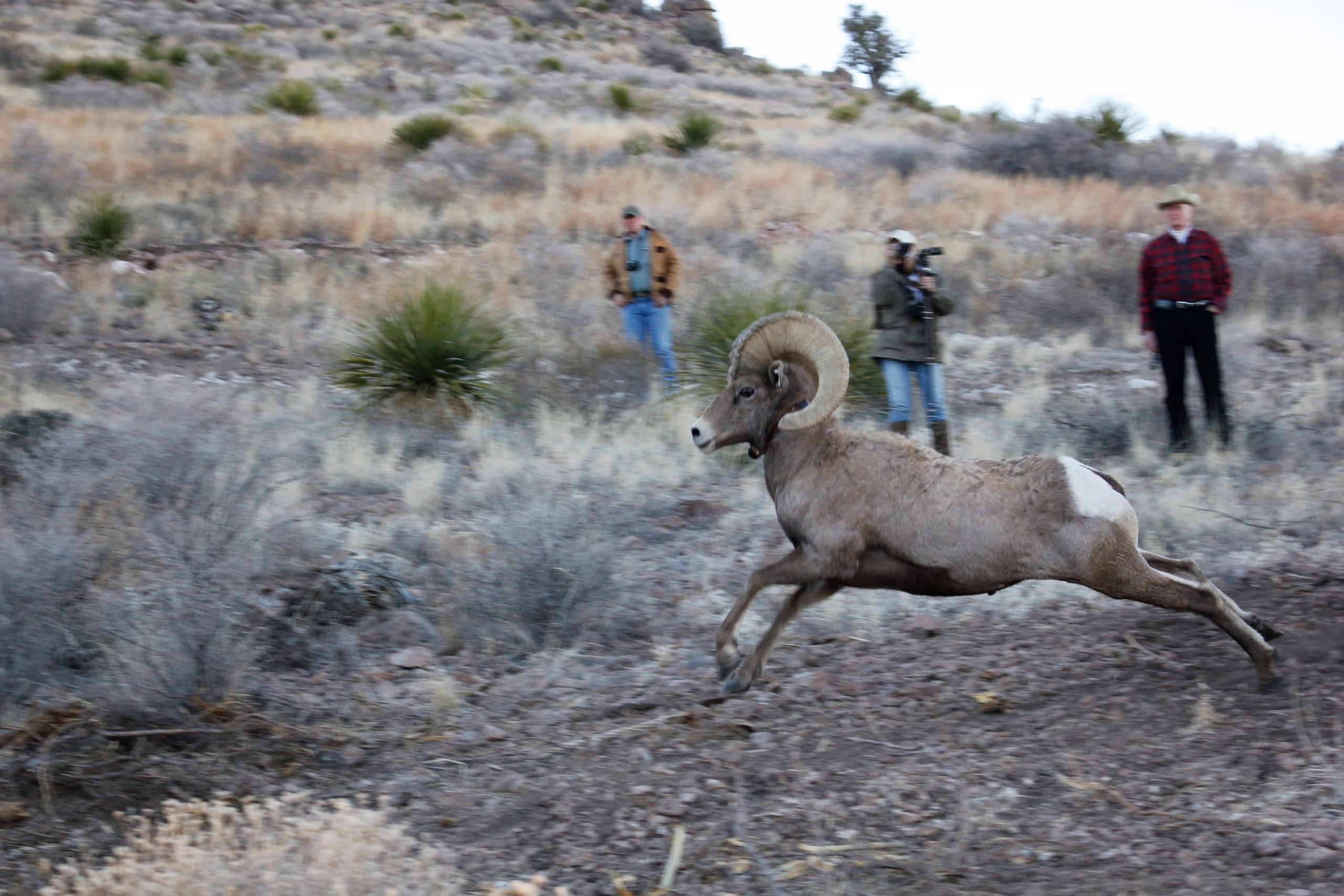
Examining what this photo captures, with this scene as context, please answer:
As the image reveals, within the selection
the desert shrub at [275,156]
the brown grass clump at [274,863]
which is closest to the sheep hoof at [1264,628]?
the brown grass clump at [274,863]

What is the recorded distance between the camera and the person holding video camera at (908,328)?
8391mm

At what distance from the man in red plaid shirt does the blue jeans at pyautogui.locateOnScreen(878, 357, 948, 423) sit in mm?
1684

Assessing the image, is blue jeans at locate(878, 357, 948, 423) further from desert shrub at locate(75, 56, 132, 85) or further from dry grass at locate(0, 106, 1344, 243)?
desert shrub at locate(75, 56, 132, 85)

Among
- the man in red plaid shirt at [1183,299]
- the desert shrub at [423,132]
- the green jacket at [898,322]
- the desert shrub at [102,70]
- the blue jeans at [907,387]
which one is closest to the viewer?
the man in red plaid shirt at [1183,299]

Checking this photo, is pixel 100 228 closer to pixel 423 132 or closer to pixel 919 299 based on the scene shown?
pixel 423 132

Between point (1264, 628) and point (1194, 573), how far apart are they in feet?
1.35

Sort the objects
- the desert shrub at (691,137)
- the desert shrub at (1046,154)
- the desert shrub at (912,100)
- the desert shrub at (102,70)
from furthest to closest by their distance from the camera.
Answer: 1. the desert shrub at (912,100)
2. the desert shrub at (102,70)
3. the desert shrub at (691,137)
4. the desert shrub at (1046,154)

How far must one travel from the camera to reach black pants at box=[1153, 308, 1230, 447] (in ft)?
28.2

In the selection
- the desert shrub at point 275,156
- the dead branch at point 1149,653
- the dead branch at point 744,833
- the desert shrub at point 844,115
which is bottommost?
the dead branch at point 744,833

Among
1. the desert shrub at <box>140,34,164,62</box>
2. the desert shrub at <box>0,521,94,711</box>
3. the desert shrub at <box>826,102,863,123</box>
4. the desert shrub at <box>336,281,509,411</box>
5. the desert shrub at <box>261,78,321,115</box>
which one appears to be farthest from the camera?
the desert shrub at <box>826,102,863,123</box>

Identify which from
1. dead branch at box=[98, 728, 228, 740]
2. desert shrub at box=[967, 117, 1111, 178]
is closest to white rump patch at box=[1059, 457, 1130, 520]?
dead branch at box=[98, 728, 228, 740]

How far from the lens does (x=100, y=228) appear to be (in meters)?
16.6

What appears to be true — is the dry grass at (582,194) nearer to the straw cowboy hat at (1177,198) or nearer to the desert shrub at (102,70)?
the desert shrub at (102,70)

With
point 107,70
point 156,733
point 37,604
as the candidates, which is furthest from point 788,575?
point 107,70
